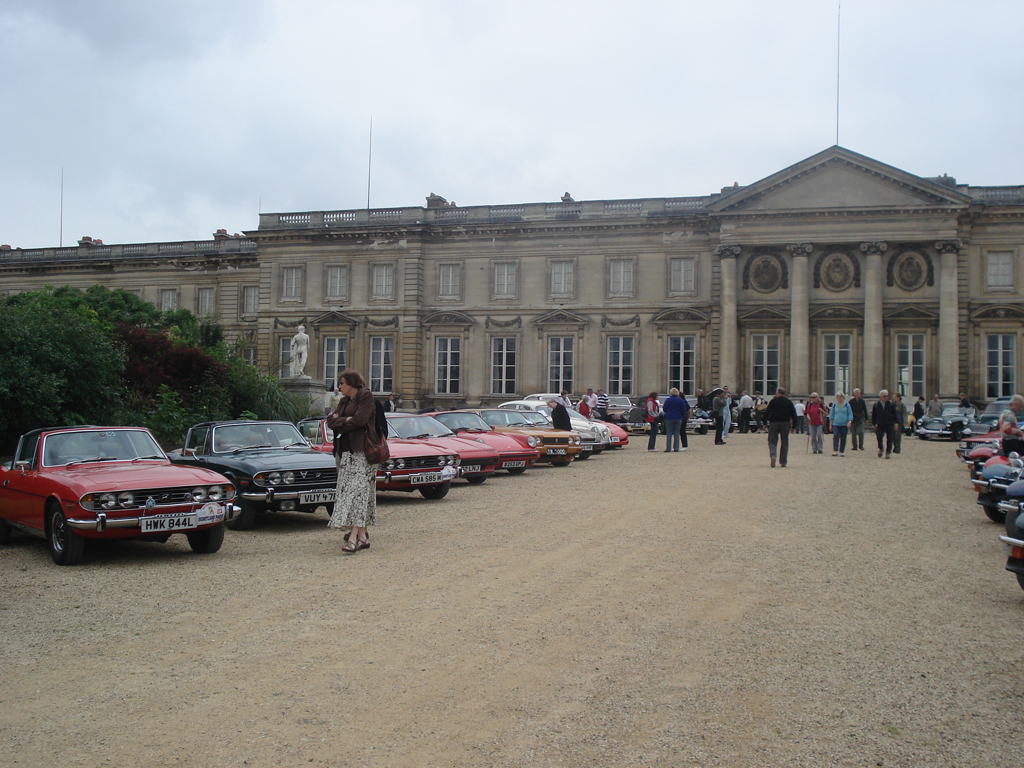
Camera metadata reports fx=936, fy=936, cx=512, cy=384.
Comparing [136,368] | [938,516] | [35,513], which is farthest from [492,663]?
[136,368]

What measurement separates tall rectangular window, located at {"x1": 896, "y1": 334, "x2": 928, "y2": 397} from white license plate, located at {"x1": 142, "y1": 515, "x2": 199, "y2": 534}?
3625 cm

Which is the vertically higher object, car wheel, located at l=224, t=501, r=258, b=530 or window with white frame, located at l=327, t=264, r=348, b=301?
window with white frame, located at l=327, t=264, r=348, b=301

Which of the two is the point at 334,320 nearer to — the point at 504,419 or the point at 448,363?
the point at 448,363

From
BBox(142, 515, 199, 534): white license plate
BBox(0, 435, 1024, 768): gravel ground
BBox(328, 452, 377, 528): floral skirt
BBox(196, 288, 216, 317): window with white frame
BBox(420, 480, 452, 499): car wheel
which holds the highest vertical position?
BBox(196, 288, 216, 317): window with white frame

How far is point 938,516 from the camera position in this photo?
12.9 m

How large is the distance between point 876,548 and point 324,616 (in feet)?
20.4

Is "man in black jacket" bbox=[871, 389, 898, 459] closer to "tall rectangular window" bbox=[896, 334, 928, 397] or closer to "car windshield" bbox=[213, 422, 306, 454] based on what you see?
"car windshield" bbox=[213, 422, 306, 454]

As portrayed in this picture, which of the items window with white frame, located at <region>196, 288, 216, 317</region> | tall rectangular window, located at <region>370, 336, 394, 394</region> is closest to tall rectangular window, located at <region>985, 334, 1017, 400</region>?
tall rectangular window, located at <region>370, 336, 394, 394</region>

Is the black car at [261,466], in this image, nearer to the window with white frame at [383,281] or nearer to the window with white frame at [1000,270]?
the window with white frame at [383,281]

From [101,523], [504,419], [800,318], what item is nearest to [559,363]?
[800,318]

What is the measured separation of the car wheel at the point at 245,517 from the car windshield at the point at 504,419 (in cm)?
1030

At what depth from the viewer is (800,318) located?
134 feet

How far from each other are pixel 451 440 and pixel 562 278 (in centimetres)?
2859

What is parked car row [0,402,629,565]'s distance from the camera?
31.3 ft
